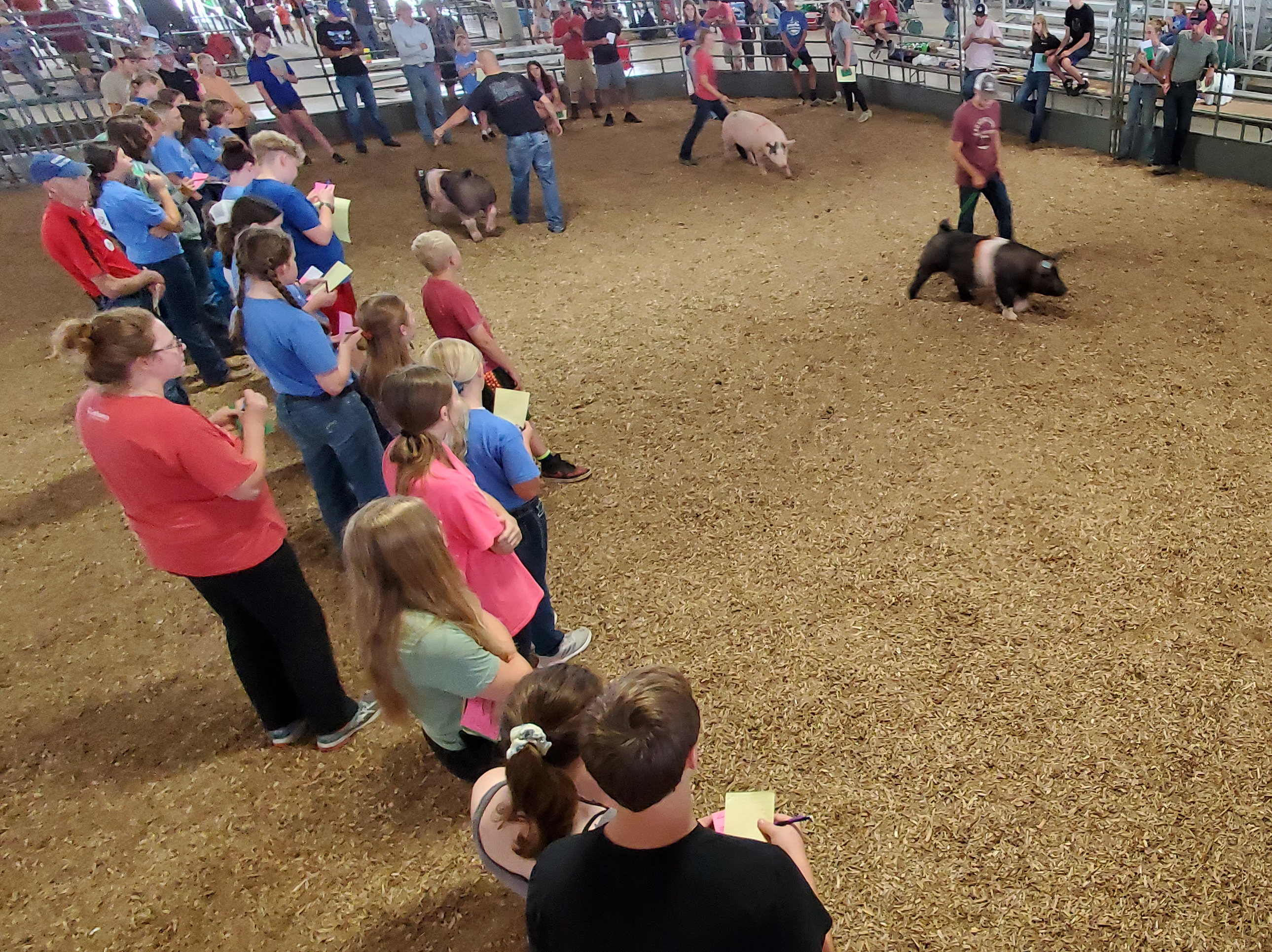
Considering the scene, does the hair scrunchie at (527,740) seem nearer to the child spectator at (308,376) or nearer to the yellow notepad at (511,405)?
the yellow notepad at (511,405)

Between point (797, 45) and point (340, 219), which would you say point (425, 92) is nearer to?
point (797, 45)

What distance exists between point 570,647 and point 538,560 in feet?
1.80

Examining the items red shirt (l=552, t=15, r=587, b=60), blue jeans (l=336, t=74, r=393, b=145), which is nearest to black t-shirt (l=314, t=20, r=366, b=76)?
blue jeans (l=336, t=74, r=393, b=145)

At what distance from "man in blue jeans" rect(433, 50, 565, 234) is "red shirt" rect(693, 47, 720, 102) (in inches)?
94.0

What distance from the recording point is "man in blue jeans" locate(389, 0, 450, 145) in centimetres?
1194

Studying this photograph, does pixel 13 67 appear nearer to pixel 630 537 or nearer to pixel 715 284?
pixel 715 284

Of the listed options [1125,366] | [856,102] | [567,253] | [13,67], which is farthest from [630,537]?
[13,67]

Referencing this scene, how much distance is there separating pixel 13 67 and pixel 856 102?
45.4 feet

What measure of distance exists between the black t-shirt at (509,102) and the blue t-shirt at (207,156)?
8.87 feet

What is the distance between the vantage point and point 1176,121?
8.59 m

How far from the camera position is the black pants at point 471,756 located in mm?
2738

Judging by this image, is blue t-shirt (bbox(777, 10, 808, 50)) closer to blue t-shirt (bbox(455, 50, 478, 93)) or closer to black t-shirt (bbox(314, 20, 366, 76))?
blue t-shirt (bbox(455, 50, 478, 93))

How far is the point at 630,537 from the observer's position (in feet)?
15.5

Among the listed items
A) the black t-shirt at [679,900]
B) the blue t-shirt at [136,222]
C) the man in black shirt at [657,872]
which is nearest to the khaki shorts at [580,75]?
the blue t-shirt at [136,222]
